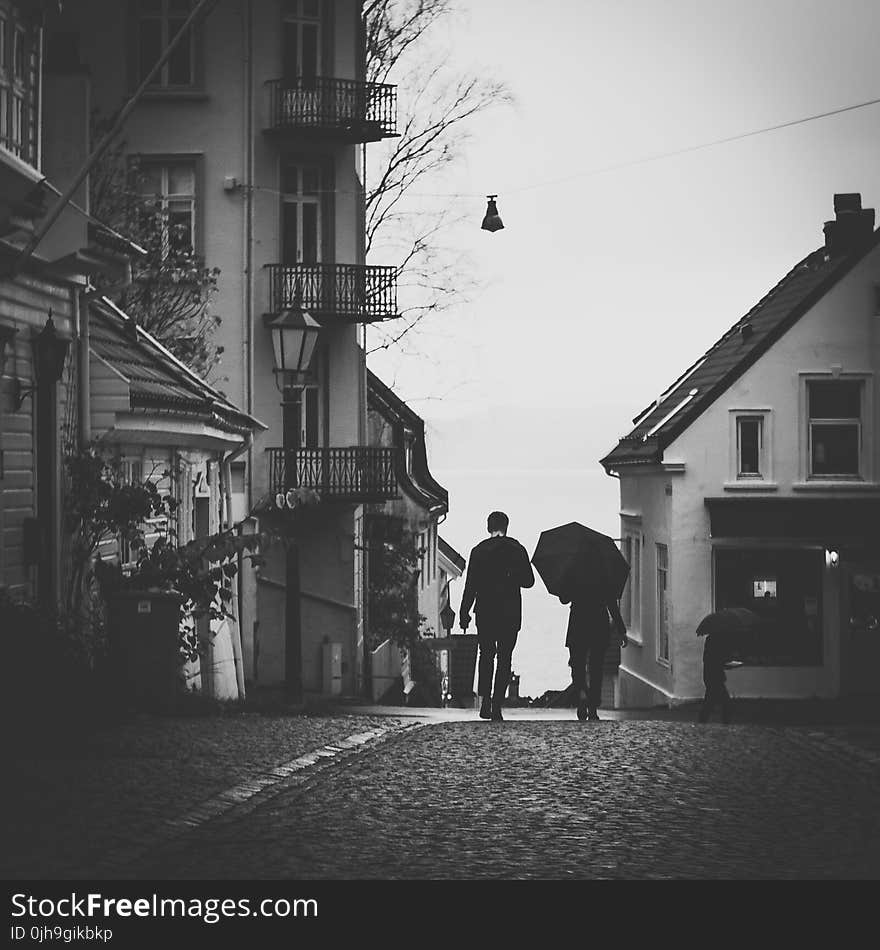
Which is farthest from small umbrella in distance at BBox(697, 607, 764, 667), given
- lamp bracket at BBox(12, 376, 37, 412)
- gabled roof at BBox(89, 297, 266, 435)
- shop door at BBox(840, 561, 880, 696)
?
shop door at BBox(840, 561, 880, 696)

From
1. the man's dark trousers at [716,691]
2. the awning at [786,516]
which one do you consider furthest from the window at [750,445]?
the man's dark trousers at [716,691]

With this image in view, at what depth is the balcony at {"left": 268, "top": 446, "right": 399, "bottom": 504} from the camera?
33312 millimetres

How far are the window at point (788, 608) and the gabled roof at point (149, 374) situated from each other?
12.8m

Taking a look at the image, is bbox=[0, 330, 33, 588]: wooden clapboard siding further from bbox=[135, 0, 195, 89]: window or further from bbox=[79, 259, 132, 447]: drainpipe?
bbox=[135, 0, 195, 89]: window

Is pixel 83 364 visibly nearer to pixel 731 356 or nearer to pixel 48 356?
pixel 48 356

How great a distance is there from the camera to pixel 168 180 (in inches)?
1276

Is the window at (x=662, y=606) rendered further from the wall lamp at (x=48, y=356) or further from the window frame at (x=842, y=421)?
the wall lamp at (x=48, y=356)

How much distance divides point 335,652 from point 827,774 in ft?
75.7

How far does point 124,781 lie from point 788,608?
929 inches

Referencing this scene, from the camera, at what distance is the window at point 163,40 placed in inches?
1272

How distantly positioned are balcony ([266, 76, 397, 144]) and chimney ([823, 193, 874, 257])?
351 inches

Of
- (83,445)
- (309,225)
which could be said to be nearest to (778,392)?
(309,225)

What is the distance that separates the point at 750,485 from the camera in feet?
108

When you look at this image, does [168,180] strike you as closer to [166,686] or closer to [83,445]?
[83,445]
